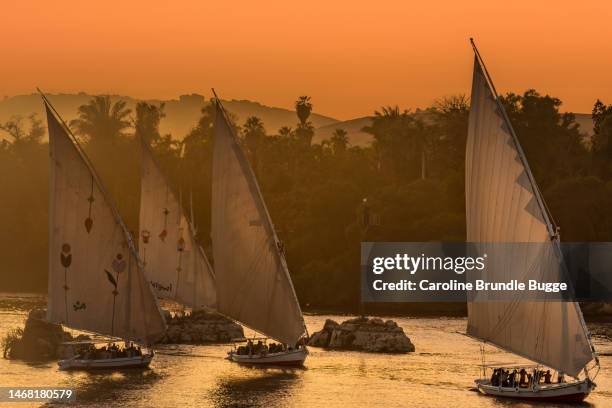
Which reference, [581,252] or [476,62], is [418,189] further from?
[476,62]

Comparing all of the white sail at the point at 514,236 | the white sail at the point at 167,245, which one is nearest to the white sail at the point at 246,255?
the white sail at the point at 514,236

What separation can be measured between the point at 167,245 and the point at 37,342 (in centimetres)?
2426

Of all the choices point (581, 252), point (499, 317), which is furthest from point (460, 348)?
point (581, 252)

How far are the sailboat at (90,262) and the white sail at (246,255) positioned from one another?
7697 millimetres

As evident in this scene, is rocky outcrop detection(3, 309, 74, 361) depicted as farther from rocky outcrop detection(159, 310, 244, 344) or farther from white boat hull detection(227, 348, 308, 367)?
white boat hull detection(227, 348, 308, 367)

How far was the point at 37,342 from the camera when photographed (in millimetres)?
101688

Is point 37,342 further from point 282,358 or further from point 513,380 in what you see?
point 513,380

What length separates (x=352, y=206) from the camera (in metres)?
190

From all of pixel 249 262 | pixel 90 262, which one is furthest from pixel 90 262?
pixel 249 262

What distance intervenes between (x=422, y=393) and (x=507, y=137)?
1983 centimetres

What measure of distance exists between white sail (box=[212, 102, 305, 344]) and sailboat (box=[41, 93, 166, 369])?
770cm

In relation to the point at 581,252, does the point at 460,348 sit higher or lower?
lower

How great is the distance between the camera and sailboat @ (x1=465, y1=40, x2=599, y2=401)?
73.2 m

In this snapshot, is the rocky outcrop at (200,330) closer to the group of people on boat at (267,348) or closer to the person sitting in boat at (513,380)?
the group of people on boat at (267,348)
